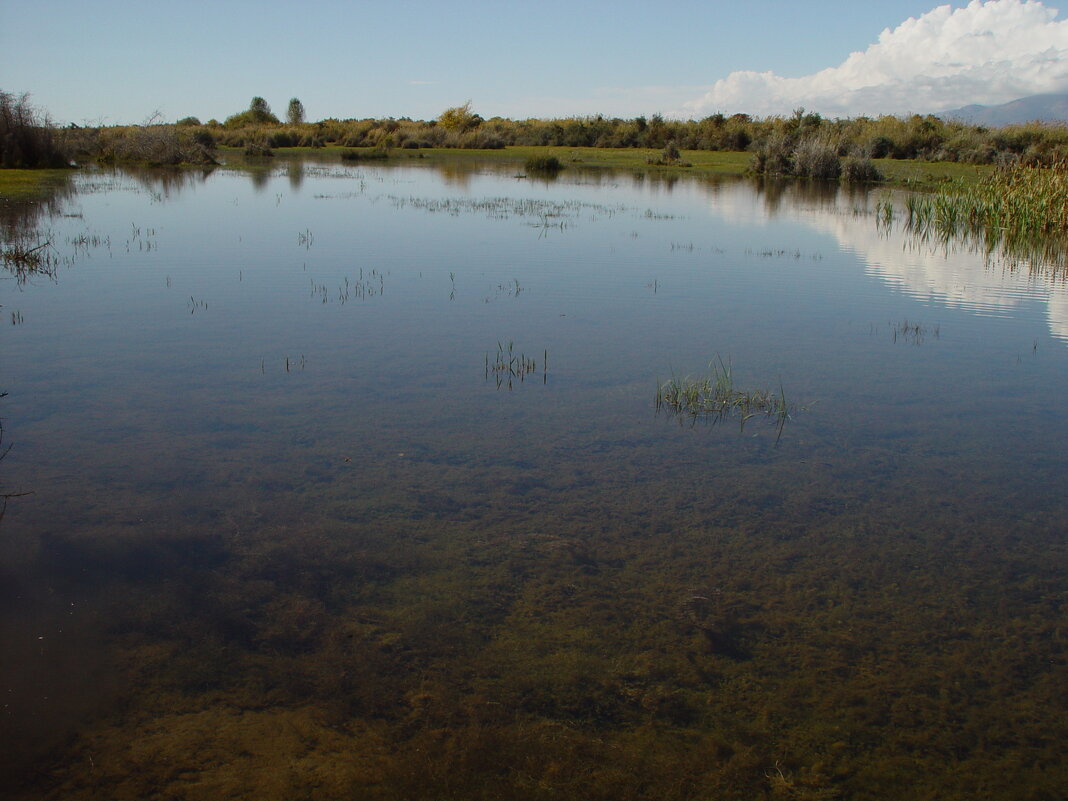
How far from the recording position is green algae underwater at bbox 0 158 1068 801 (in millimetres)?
2932

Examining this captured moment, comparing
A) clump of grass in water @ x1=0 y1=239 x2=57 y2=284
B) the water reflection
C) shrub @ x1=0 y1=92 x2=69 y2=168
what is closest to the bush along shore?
shrub @ x1=0 y1=92 x2=69 y2=168

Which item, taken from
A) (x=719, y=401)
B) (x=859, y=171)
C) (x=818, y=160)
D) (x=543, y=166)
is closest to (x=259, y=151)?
(x=543, y=166)

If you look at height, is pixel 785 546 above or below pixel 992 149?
below

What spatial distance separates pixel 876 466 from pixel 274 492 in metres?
4.15

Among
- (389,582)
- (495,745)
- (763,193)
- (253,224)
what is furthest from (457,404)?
(763,193)

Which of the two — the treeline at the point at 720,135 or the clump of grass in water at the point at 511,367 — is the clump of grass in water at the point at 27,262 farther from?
the treeline at the point at 720,135

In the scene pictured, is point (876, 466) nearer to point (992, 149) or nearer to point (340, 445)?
point (340, 445)

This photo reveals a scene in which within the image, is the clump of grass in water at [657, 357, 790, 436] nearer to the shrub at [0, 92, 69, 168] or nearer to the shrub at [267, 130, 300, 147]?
the shrub at [0, 92, 69, 168]

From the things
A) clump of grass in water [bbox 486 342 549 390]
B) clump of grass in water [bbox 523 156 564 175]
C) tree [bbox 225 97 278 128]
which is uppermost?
tree [bbox 225 97 278 128]

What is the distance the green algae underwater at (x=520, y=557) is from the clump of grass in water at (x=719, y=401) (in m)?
0.14

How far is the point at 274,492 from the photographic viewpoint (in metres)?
4.82

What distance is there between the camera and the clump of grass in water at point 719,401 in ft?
21.1

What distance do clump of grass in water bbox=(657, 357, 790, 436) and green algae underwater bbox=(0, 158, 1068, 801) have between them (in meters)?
0.14

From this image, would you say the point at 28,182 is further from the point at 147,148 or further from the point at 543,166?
the point at 543,166
